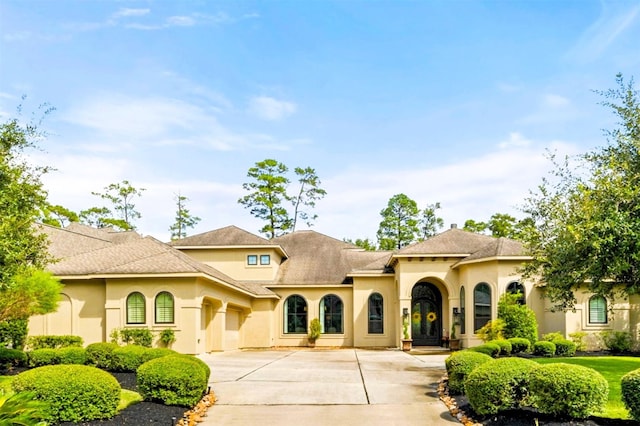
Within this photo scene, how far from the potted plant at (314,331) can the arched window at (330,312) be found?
0.44 m

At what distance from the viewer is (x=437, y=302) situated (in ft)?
111

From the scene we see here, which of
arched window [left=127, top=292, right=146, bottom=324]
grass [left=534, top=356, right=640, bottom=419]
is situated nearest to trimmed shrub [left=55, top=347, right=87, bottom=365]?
arched window [left=127, top=292, right=146, bottom=324]

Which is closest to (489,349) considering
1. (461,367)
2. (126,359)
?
(461,367)

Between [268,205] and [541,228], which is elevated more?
[268,205]

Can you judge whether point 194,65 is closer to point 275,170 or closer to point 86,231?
point 86,231

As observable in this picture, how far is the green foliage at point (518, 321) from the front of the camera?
80.5 feet

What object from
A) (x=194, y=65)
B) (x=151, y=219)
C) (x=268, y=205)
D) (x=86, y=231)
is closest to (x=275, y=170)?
(x=268, y=205)

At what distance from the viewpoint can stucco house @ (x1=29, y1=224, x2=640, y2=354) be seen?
24.0m

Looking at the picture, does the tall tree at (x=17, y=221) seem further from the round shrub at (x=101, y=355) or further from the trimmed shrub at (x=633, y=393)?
the trimmed shrub at (x=633, y=393)

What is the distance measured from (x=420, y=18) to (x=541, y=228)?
611 cm

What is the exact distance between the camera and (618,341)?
25.2 meters

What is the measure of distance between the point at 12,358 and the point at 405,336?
19417mm

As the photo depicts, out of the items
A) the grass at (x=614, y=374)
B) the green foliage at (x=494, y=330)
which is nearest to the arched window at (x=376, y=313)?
the green foliage at (x=494, y=330)

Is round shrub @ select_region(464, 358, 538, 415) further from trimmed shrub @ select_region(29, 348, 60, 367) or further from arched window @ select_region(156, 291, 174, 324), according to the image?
arched window @ select_region(156, 291, 174, 324)
